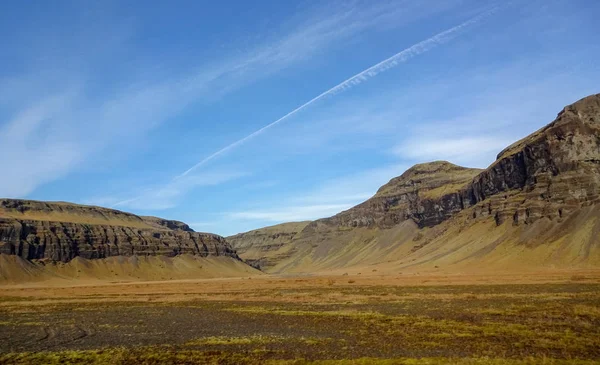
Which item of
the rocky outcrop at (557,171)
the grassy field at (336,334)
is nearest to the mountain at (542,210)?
the rocky outcrop at (557,171)

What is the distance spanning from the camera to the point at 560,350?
18.9m

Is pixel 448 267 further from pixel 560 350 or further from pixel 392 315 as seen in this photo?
pixel 560 350

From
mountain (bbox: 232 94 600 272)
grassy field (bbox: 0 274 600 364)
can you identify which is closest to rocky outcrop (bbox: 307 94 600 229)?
mountain (bbox: 232 94 600 272)

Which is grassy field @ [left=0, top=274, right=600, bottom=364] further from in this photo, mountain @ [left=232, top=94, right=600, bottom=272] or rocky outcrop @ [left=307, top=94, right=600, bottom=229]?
rocky outcrop @ [left=307, top=94, right=600, bottom=229]

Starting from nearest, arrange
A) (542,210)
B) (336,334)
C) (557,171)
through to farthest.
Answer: (336,334), (542,210), (557,171)

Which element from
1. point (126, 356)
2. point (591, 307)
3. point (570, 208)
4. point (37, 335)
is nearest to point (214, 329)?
point (126, 356)

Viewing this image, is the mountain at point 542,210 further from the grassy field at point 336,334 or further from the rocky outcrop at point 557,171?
the grassy field at point 336,334

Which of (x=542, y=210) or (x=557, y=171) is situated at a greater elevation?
(x=557, y=171)

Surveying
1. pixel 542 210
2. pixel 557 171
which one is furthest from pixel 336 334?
pixel 557 171

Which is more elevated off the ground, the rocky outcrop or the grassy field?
the rocky outcrop

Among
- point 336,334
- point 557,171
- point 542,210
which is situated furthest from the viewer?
point 557,171

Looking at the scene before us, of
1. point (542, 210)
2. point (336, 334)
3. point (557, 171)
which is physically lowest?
point (336, 334)

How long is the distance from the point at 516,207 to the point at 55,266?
16852 centimetres

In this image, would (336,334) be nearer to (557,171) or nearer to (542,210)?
(542,210)
